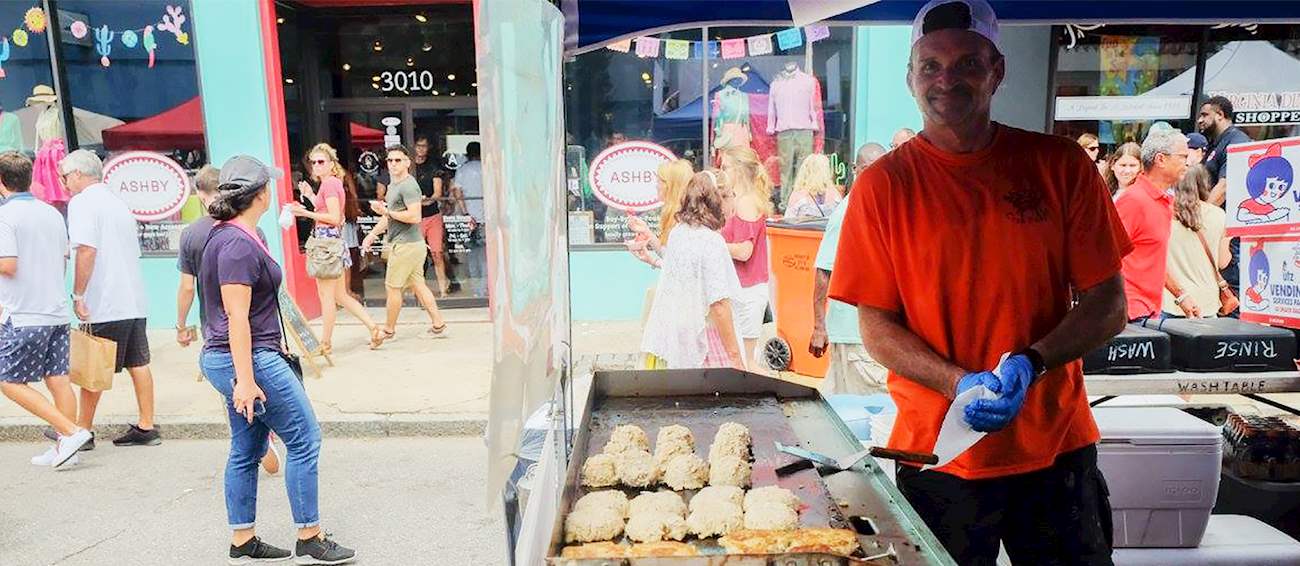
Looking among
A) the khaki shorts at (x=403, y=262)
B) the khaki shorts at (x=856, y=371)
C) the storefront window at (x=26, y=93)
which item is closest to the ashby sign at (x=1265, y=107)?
the khaki shorts at (x=856, y=371)

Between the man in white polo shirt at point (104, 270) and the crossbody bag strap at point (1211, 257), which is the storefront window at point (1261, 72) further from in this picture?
the man in white polo shirt at point (104, 270)

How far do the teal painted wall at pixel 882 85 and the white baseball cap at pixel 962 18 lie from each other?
6446 millimetres

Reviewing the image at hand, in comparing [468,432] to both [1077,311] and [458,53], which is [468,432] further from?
[458,53]

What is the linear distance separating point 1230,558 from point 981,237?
197 cm

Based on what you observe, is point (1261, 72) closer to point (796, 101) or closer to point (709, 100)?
point (796, 101)

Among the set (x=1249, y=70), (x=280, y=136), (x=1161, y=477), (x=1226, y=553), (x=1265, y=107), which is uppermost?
(x=1249, y=70)

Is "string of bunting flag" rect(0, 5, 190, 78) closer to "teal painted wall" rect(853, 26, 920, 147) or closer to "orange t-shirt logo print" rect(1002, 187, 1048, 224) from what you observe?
"teal painted wall" rect(853, 26, 920, 147)

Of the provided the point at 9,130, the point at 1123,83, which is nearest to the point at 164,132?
the point at 9,130

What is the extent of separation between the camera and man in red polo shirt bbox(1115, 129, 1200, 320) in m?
5.16

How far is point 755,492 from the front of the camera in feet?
6.88

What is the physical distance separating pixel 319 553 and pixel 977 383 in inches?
133

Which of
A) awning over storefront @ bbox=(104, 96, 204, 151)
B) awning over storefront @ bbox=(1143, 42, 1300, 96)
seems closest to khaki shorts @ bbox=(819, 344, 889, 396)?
awning over storefront @ bbox=(1143, 42, 1300, 96)

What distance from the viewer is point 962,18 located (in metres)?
2.32

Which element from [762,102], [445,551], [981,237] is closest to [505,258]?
[981,237]
